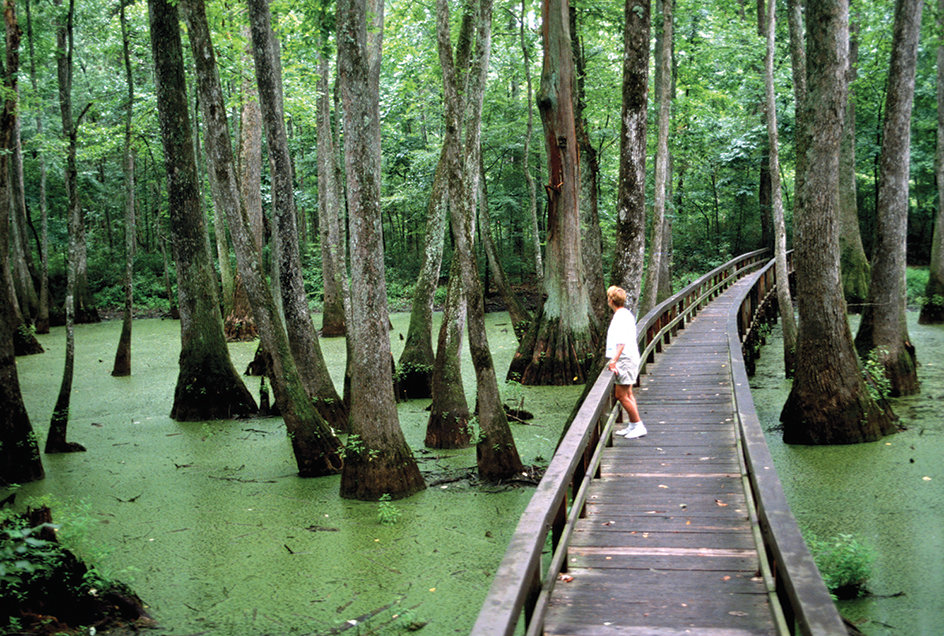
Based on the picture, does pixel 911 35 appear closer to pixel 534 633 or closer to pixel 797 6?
pixel 797 6

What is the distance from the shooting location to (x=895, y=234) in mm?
11375

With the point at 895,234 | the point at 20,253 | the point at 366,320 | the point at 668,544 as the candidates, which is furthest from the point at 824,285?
the point at 20,253

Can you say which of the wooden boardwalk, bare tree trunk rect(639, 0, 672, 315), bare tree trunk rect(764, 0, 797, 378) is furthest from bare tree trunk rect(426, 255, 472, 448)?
bare tree trunk rect(764, 0, 797, 378)

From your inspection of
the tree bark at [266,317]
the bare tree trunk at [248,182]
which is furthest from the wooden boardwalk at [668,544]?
the bare tree trunk at [248,182]

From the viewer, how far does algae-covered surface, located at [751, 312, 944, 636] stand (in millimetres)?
4977

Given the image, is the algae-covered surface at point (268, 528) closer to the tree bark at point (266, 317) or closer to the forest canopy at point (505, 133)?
the tree bark at point (266, 317)

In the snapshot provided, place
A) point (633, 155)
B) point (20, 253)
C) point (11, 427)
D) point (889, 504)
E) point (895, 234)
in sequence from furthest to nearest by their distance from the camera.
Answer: point (20, 253) → point (895, 234) → point (633, 155) → point (11, 427) → point (889, 504)

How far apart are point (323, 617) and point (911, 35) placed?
11.7m

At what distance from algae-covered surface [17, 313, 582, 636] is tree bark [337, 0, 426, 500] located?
0.29 m

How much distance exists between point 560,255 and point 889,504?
7.73 meters

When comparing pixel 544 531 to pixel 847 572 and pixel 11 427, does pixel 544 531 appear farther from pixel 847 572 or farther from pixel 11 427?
pixel 11 427

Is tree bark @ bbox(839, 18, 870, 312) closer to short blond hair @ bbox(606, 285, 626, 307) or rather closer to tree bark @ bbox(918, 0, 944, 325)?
tree bark @ bbox(918, 0, 944, 325)

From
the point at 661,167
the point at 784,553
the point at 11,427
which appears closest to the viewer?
the point at 784,553

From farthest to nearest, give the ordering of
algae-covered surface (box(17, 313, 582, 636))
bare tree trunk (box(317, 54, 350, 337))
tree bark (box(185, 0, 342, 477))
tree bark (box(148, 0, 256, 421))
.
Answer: bare tree trunk (box(317, 54, 350, 337))
tree bark (box(148, 0, 256, 421))
tree bark (box(185, 0, 342, 477))
algae-covered surface (box(17, 313, 582, 636))
